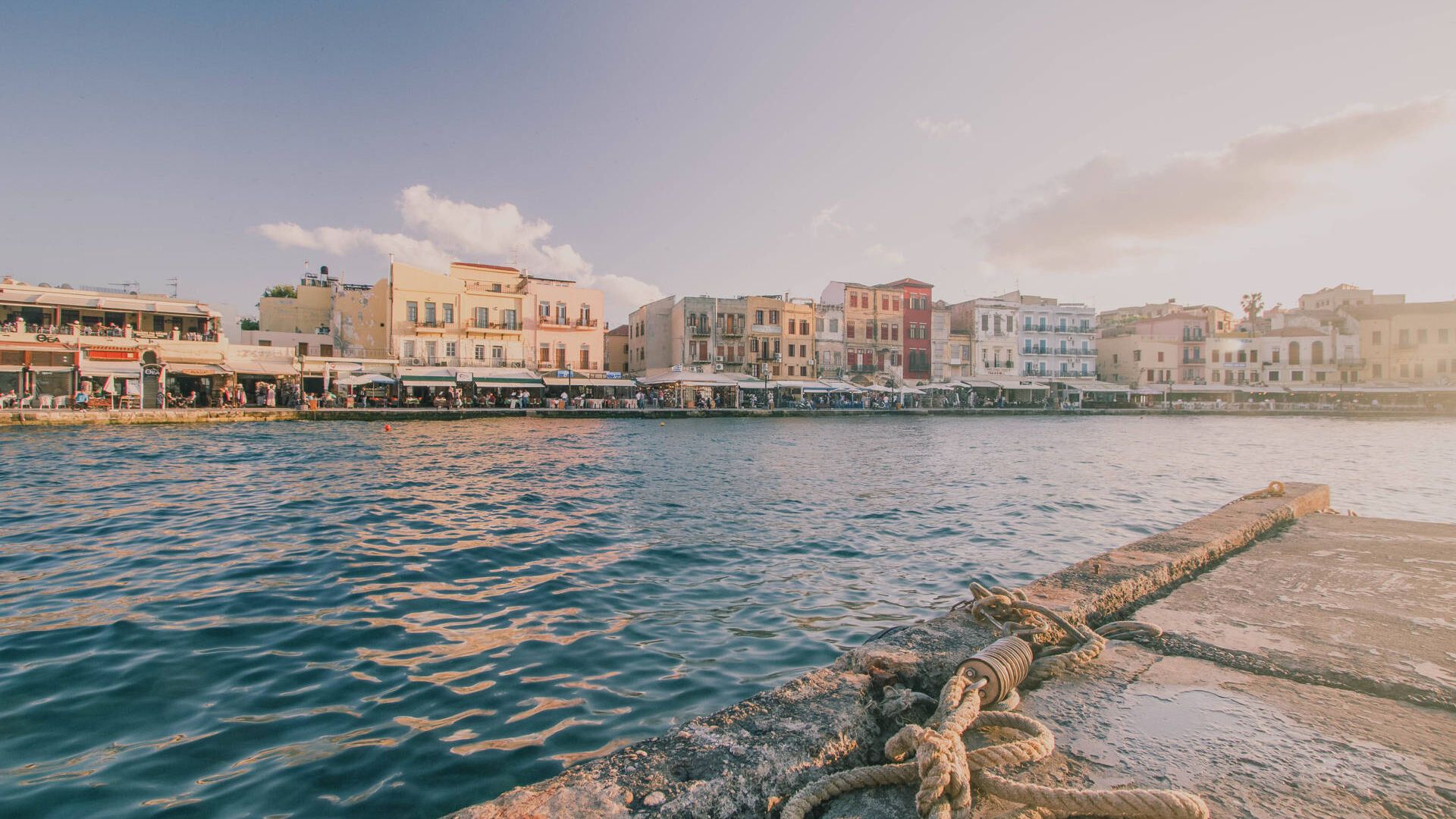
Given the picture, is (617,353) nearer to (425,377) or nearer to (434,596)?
(425,377)

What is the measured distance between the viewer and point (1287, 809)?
6.05 ft

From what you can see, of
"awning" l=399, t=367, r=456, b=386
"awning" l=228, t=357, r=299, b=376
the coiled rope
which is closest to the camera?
the coiled rope

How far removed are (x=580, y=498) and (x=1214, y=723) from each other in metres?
9.95

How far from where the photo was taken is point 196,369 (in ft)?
99.2

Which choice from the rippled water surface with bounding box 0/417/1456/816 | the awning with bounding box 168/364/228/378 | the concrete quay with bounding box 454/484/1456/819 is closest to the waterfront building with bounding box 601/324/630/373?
the awning with bounding box 168/364/228/378

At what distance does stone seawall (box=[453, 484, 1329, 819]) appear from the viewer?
1914 mm

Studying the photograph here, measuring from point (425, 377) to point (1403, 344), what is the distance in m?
75.7

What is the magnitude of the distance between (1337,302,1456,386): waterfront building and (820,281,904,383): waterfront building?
39.2 m

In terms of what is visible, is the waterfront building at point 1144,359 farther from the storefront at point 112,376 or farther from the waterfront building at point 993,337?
the storefront at point 112,376

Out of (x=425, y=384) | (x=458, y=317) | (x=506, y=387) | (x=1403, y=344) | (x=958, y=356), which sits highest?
(x=458, y=317)

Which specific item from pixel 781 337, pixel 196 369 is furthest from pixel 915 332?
pixel 196 369

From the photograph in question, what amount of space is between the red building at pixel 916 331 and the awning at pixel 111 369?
4965 cm

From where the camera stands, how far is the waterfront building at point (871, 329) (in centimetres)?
5419

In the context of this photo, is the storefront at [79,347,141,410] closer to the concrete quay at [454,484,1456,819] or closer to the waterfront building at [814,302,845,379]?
the concrete quay at [454,484,1456,819]
